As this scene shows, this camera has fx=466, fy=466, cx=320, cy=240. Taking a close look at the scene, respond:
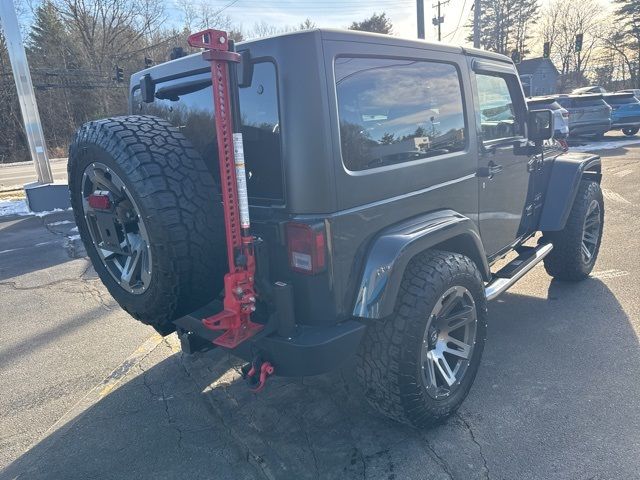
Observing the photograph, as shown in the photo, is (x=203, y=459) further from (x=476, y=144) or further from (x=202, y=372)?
(x=476, y=144)

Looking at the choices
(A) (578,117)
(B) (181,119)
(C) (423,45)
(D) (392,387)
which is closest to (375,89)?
(C) (423,45)

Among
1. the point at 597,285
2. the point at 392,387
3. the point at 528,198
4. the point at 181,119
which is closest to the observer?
the point at 392,387

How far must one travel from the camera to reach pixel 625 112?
18578 mm

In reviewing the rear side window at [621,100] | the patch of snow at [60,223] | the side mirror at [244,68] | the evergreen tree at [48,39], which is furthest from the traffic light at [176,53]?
the evergreen tree at [48,39]

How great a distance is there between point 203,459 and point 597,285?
3942 millimetres

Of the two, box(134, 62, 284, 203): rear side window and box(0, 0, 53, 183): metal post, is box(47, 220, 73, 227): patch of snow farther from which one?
box(134, 62, 284, 203): rear side window

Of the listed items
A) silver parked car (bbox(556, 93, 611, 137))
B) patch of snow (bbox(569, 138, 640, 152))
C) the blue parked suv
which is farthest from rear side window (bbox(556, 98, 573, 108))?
the blue parked suv

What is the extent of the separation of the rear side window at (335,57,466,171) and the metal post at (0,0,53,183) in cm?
984

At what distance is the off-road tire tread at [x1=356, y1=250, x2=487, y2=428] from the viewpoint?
2.32m

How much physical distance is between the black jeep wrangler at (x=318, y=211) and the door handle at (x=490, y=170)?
0.87 ft

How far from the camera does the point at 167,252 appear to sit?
2.10 m

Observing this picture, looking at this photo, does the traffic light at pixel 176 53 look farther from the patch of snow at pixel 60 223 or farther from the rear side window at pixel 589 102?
the rear side window at pixel 589 102

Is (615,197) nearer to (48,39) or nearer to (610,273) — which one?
(610,273)

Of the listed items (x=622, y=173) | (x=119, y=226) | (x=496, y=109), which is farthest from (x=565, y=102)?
(x=119, y=226)
